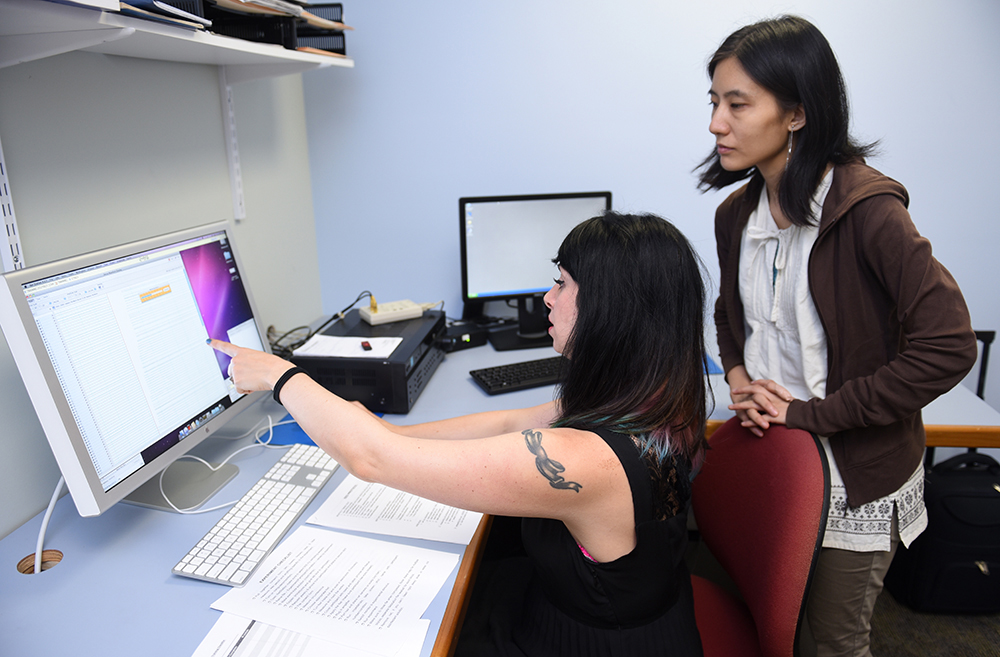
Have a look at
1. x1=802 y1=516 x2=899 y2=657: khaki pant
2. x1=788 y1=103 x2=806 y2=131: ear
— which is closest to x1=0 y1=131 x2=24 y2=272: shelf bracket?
x1=788 y1=103 x2=806 y2=131: ear

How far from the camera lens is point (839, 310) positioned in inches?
47.4

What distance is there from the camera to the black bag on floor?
174 centimetres

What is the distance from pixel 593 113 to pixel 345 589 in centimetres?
174

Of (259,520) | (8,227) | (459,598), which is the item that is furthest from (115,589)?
(8,227)

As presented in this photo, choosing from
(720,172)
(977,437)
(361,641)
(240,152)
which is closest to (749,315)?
(720,172)

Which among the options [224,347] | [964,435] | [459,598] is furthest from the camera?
[964,435]

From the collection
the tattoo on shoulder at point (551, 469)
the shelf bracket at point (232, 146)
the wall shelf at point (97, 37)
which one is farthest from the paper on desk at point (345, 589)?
the shelf bracket at point (232, 146)

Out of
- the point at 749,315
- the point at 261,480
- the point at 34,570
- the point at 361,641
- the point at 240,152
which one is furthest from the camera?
the point at 240,152

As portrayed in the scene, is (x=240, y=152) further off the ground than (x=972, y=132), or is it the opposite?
(x=972, y=132)

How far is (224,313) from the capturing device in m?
1.28

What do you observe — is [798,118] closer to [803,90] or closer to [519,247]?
[803,90]

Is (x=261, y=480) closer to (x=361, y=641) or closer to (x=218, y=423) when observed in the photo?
(x=218, y=423)

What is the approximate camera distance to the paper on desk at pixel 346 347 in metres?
1.59

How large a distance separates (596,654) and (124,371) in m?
0.90
